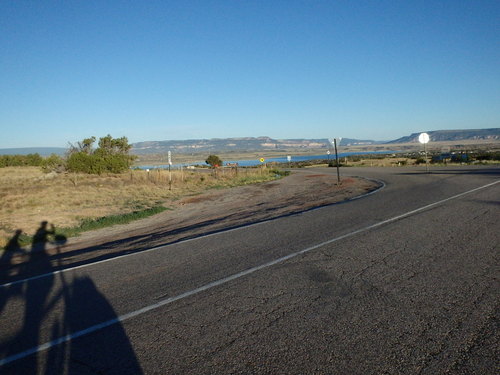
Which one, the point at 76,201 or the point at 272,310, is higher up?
the point at 76,201

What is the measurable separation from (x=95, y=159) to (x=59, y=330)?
4072 centimetres

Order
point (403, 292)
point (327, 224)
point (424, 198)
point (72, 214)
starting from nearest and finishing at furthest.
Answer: point (403, 292)
point (327, 224)
point (424, 198)
point (72, 214)

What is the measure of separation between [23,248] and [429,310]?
33.7 ft

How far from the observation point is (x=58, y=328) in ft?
14.1

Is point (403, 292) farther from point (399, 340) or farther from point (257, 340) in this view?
point (257, 340)

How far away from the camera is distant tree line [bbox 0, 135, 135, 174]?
135 feet

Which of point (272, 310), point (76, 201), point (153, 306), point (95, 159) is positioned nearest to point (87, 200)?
point (76, 201)

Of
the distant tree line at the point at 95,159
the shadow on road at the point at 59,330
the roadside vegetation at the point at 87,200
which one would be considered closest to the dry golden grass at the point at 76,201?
the roadside vegetation at the point at 87,200

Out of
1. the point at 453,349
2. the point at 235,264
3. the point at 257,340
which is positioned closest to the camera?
the point at 453,349

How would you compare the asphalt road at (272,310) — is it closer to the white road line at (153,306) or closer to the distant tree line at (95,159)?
the white road line at (153,306)

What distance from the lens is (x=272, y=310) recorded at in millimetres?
4449

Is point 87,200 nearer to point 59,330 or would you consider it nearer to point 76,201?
point 76,201

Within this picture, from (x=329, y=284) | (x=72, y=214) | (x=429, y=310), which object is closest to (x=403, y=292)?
Result: (x=429, y=310)

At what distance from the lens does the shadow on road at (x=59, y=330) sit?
11.4 ft
